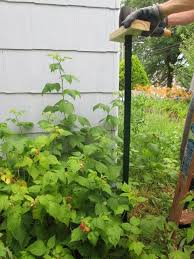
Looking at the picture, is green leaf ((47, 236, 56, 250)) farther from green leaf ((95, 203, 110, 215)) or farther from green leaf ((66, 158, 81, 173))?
green leaf ((66, 158, 81, 173))

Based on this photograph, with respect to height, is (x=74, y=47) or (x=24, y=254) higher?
(x=74, y=47)

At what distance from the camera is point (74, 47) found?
260cm

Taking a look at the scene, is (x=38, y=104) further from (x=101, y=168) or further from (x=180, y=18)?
(x=180, y=18)

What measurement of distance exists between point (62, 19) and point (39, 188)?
4.00 ft

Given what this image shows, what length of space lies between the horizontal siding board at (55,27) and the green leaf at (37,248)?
1314 millimetres

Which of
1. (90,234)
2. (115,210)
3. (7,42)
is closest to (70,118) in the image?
(7,42)

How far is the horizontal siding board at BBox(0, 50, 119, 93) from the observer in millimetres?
2525

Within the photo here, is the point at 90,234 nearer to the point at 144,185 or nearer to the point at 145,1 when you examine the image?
the point at 144,185

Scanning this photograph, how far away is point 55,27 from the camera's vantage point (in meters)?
2.53

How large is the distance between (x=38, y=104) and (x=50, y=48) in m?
0.40

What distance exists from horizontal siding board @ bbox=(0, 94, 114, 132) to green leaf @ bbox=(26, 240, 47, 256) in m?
1.00

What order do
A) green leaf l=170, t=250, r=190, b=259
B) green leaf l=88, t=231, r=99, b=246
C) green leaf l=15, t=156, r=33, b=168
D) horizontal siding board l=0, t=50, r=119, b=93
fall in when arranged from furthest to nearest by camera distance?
horizontal siding board l=0, t=50, r=119, b=93 < green leaf l=15, t=156, r=33, b=168 < green leaf l=170, t=250, r=190, b=259 < green leaf l=88, t=231, r=99, b=246

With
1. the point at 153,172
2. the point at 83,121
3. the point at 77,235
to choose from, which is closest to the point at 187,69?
the point at 153,172

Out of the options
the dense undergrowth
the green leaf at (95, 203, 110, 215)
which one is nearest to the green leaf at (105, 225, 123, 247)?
the dense undergrowth
